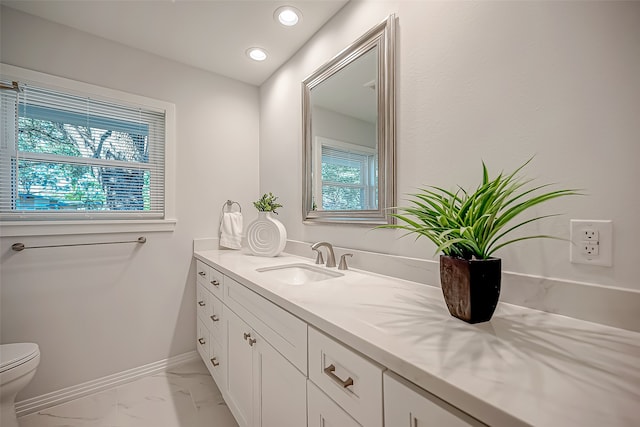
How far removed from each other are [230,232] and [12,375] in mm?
1301

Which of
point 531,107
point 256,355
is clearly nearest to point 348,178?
point 531,107

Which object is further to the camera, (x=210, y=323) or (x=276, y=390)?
(x=210, y=323)

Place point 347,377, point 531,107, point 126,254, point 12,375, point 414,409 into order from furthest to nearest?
1. point 126,254
2. point 12,375
3. point 531,107
4. point 347,377
5. point 414,409

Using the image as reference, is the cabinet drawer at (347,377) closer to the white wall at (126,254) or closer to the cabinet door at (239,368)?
the cabinet door at (239,368)

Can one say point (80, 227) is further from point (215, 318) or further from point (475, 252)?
point (475, 252)

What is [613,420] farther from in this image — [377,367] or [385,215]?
[385,215]

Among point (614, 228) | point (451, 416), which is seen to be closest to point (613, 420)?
point (451, 416)

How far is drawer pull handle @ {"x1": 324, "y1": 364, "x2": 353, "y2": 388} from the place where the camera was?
2.20 feet

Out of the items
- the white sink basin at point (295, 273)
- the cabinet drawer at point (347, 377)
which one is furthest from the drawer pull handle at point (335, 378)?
the white sink basin at point (295, 273)

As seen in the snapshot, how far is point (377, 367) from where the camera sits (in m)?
0.60

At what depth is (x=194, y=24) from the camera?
5.52ft

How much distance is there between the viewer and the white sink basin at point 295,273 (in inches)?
58.5

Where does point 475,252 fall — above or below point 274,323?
above

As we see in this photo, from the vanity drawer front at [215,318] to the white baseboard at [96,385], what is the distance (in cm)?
55
